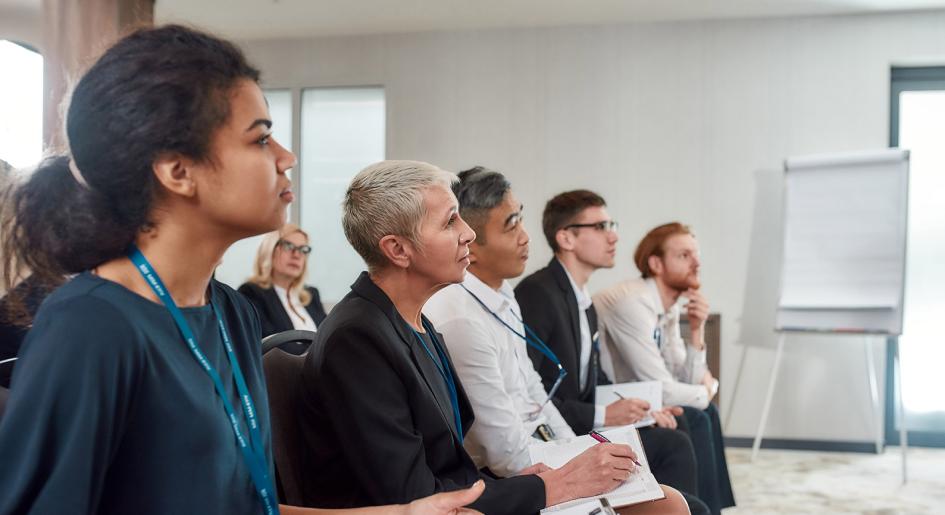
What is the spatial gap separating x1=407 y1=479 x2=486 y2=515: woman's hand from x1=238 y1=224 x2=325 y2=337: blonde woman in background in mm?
3203

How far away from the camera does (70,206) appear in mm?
955

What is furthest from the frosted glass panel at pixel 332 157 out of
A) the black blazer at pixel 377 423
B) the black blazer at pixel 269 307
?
the black blazer at pixel 377 423

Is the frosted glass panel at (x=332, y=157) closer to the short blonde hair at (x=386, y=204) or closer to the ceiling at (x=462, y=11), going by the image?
the ceiling at (x=462, y=11)

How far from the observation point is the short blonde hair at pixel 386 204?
1632 mm

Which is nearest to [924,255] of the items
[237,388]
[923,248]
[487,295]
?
[923,248]

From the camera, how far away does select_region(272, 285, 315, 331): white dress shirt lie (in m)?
4.34

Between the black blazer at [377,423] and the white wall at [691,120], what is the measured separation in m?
4.17

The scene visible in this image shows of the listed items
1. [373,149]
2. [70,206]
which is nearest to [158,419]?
[70,206]

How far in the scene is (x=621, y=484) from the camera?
5.44ft

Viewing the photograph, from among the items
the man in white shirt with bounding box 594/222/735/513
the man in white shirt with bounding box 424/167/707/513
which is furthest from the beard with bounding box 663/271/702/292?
the man in white shirt with bounding box 424/167/707/513

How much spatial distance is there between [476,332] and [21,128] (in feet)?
12.9

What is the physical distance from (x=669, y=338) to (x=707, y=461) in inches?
28.0

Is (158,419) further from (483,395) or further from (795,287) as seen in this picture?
(795,287)

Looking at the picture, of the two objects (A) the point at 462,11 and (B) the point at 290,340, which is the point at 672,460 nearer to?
(B) the point at 290,340
